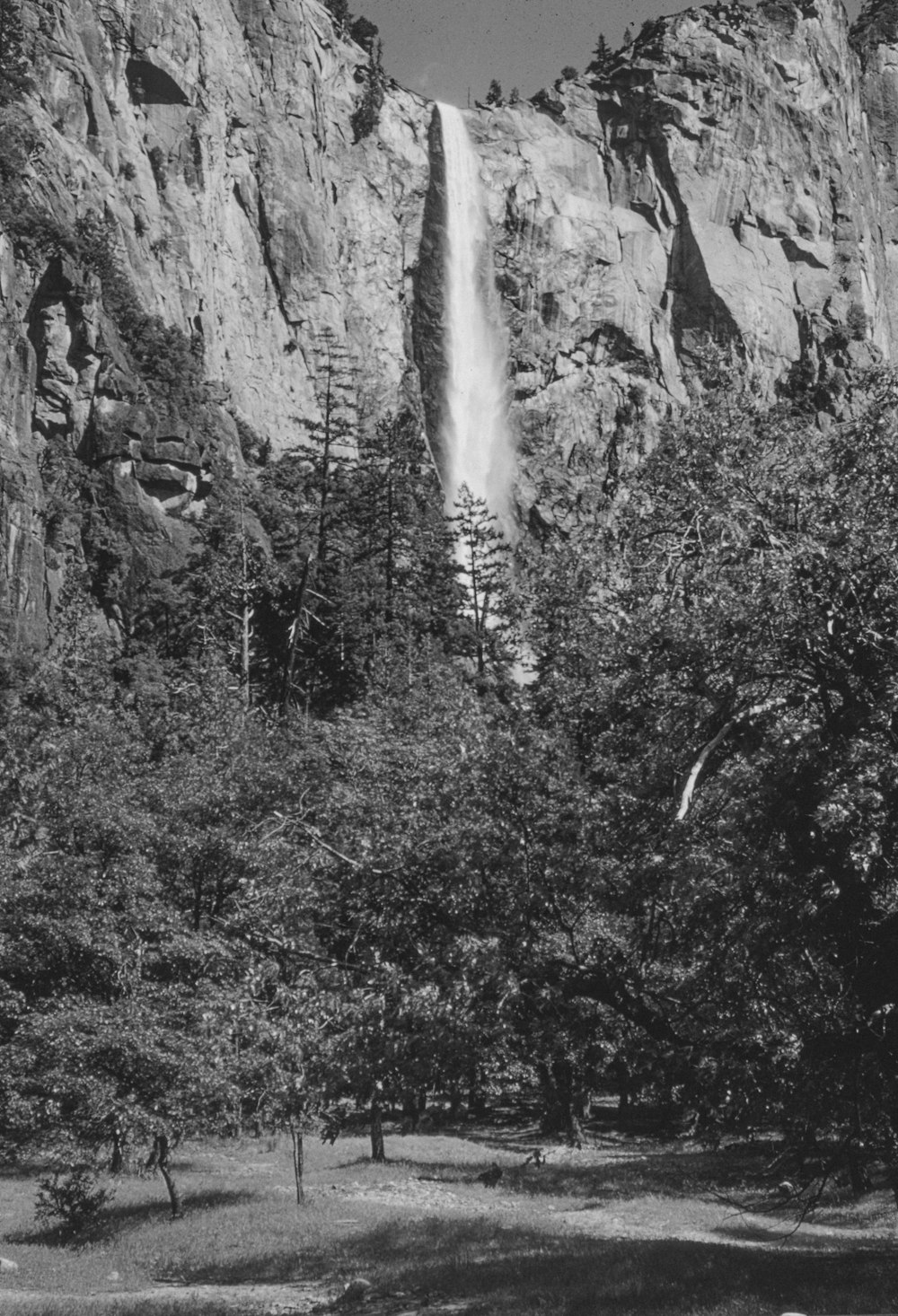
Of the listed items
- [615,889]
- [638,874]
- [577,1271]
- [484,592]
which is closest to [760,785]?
[638,874]

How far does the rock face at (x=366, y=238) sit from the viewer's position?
2891 inches

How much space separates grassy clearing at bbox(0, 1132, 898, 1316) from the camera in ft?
50.3

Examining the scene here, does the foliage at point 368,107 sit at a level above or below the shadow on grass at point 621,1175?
above

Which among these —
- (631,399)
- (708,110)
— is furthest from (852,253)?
(631,399)

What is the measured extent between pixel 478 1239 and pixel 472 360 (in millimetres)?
90640

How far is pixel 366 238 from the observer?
4178 inches

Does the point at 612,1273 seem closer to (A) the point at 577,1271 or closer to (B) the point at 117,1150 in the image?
(A) the point at 577,1271

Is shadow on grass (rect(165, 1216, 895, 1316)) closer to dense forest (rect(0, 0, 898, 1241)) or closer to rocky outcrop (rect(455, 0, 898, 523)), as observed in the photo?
dense forest (rect(0, 0, 898, 1241))

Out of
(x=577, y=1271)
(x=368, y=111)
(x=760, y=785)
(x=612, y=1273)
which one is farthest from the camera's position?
(x=368, y=111)

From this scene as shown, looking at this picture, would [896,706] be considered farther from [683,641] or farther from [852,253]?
[852,253]

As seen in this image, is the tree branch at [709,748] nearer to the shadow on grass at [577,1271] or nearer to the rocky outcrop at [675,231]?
the shadow on grass at [577,1271]

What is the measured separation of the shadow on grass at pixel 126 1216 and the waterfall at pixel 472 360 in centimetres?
7572

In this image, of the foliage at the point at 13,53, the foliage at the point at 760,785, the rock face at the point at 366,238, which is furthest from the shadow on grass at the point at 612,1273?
the foliage at the point at 13,53

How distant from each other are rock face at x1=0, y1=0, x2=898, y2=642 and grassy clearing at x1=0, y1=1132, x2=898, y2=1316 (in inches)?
1842
